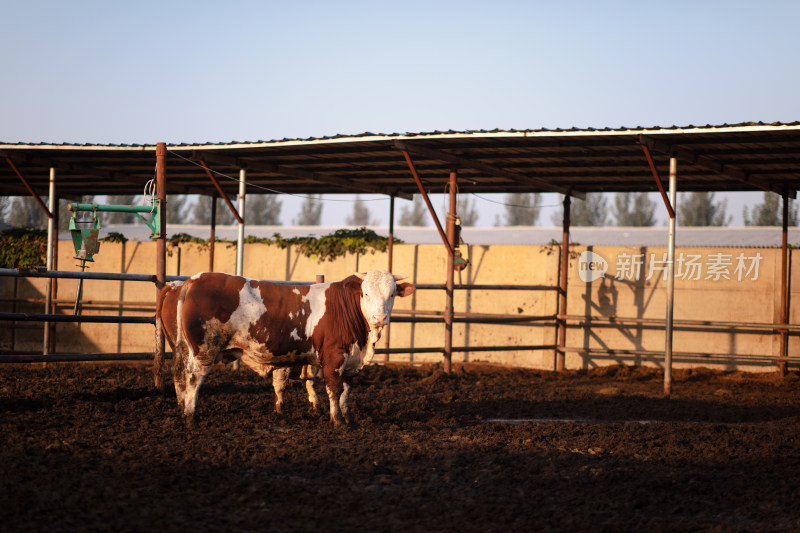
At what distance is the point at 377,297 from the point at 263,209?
72746 mm

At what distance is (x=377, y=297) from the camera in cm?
739

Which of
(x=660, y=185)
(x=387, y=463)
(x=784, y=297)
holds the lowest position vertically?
(x=387, y=463)

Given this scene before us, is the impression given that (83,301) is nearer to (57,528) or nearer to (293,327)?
(293,327)

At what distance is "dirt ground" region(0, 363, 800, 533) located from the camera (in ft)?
15.0

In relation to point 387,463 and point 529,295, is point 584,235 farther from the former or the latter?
point 387,463

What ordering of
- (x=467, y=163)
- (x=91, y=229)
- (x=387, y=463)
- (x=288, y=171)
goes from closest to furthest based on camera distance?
(x=387, y=463) → (x=91, y=229) → (x=467, y=163) → (x=288, y=171)

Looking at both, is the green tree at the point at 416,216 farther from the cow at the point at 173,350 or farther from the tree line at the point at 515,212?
the cow at the point at 173,350

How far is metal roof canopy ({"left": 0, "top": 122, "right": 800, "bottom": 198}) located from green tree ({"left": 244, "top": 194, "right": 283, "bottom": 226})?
2488 inches

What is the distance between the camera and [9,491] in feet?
15.2

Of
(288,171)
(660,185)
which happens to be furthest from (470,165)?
(288,171)

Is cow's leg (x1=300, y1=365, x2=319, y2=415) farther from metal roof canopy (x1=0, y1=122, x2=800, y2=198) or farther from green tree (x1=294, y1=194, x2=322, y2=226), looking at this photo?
green tree (x1=294, y1=194, x2=322, y2=226)

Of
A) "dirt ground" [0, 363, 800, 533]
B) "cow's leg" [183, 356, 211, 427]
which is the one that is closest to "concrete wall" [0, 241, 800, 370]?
"dirt ground" [0, 363, 800, 533]

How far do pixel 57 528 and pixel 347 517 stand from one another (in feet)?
4.93

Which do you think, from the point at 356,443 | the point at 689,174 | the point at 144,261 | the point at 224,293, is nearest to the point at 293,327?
the point at 224,293
